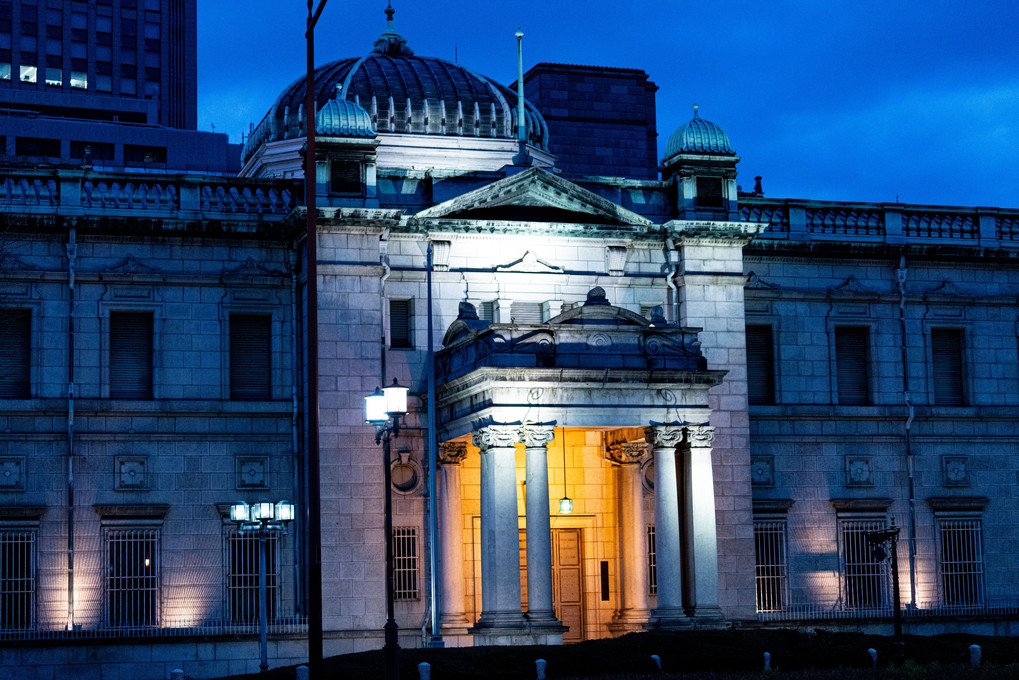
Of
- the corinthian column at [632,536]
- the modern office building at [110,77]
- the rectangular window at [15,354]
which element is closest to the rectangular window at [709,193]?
the corinthian column at [632,536]

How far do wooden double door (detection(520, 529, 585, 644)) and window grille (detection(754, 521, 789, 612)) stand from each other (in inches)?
198

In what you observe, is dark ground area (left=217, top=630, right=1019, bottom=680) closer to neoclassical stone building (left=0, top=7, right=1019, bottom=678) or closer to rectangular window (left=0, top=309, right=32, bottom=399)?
neoclassical stone building (left=0, top=7, right=1019, bottom=678)

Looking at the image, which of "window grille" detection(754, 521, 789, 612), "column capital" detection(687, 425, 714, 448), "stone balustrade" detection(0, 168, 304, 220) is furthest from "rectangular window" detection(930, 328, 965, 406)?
"stone balustrade" detection(0, 168, 304, 220)

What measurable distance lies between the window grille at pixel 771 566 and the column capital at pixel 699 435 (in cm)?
649

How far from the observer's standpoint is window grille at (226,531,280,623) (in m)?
42.4

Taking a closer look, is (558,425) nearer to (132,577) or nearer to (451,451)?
(451,451)

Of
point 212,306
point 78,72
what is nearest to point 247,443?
point 212,306

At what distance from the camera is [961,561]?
47781 millimetres

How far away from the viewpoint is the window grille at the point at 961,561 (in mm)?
47531

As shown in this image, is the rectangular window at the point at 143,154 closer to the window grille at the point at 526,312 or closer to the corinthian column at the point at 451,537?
the window grille at the point at 526,312

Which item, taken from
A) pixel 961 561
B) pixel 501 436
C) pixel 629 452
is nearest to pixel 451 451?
pixel 501 436

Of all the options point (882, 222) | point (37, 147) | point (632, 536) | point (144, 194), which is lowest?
point (632, 536)

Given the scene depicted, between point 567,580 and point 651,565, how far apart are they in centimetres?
247

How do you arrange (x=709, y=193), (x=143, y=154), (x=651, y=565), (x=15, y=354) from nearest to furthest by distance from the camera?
(x=15, y=354), (x=651, y=565), (x=709, y=193), (x=143, y=154)
